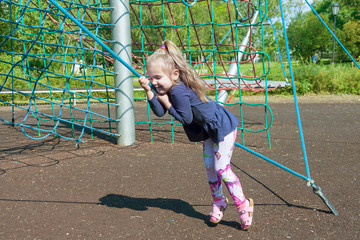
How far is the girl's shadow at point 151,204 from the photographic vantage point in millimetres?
2755

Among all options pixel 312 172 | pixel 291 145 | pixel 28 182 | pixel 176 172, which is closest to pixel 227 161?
pixel 176 172

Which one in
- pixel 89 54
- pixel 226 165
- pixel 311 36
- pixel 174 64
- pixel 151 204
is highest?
pixel 311 36

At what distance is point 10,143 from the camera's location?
5.22 metres

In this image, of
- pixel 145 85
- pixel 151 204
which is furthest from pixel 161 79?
pixel 151 204

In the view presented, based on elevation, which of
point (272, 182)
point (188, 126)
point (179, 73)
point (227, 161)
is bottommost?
point (272, 182)

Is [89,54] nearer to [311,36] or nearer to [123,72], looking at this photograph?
[123,72]

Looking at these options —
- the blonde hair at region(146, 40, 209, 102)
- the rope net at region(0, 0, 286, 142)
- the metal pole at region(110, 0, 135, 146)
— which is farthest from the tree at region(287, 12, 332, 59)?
the blonde hair at region(146, 40, 209, 102)

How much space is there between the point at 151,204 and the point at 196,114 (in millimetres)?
1009

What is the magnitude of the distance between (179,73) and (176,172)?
1.69 metres

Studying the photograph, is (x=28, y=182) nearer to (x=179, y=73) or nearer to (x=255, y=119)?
(x=179, y=73)

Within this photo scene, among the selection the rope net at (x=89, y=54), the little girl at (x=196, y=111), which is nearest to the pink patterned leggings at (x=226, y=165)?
the little girl at (x=196, y=111)

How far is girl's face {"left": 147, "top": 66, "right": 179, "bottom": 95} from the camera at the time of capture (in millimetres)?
2189

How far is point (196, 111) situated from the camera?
2.27 metres

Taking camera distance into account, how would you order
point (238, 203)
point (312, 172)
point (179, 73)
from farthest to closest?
point (312, 172) < point (238, 203) < point (179, 73)
